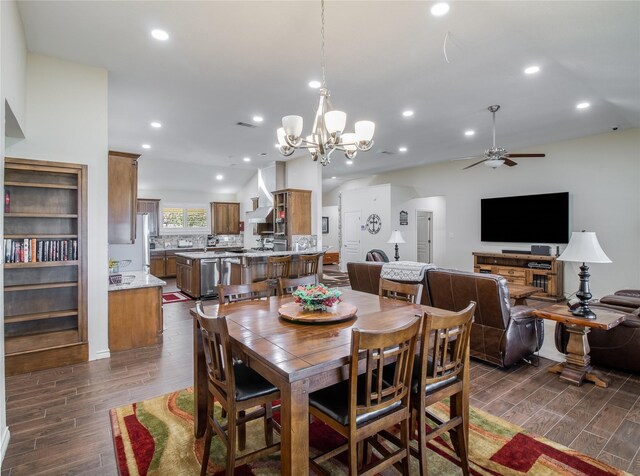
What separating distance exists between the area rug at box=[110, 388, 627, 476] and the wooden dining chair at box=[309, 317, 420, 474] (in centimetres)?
47

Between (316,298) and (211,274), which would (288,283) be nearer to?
(316,298)

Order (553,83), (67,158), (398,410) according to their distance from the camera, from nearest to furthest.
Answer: (398,410) → (67,158) → (553,83)

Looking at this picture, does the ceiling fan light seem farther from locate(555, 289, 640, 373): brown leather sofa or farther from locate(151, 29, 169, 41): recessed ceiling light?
locate(555, 289, 640, 373): brown leather sofa

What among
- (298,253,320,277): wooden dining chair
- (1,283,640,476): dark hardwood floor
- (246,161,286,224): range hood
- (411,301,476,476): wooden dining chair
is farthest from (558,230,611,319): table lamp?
(246,161,286,224): range hood

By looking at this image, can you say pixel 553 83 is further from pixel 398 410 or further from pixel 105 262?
pixel 105 262

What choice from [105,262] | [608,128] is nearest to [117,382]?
[105,262]

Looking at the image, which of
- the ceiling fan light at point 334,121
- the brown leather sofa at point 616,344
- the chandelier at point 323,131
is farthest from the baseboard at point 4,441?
the brown leather sofa at point 616,344

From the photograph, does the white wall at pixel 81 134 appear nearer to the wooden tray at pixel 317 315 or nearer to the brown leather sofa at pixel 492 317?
the wooden tray at pixel 317 315

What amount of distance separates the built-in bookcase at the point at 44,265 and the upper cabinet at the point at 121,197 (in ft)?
1.27

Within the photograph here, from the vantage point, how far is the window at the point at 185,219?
10.2 m

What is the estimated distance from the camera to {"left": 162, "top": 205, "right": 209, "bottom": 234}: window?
10195mm

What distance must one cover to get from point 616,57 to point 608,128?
322 cm

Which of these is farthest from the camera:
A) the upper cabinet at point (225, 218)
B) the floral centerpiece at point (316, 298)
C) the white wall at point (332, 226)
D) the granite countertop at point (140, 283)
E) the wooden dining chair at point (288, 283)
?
the white wall at point (332, 226)

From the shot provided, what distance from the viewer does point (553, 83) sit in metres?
3.99
